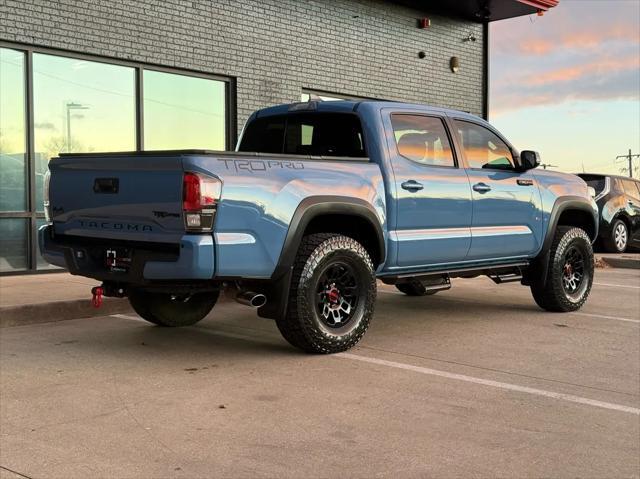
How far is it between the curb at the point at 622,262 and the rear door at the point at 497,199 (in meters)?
7.21

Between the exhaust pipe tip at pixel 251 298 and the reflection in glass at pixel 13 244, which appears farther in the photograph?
the reflection in glass at pixel 13 244

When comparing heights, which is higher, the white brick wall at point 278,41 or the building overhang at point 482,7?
the building overhang at point 482,7

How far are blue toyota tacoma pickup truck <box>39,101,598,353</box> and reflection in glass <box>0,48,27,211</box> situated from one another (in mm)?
4357

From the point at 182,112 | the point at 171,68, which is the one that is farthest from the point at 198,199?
the point at 182,112

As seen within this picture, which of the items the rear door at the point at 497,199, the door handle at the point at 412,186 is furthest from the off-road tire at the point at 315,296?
the rear door at the point at 497,199

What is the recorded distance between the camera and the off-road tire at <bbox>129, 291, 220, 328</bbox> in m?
6.94

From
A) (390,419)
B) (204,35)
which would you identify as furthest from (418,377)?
(204,35)

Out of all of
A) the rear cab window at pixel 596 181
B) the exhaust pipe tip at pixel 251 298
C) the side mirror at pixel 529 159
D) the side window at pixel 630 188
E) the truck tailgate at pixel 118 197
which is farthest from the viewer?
the side window at pixel 630 188

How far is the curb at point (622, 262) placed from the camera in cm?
1430

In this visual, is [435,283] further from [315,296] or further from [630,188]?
[630,188]

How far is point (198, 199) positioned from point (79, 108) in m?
6.71

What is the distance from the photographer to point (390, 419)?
14.6 feet

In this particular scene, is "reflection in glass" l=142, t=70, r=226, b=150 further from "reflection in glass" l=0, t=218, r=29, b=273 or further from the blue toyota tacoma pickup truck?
the blue toyota tacoma pickup truck

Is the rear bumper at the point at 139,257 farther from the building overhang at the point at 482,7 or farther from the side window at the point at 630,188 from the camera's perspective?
the side window at the point at 630,188
